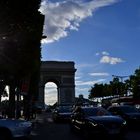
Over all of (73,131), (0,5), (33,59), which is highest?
(0,5)

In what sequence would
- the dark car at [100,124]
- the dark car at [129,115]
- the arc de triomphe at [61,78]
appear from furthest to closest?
the arc de triomphe at [61,78] → the dark car at [129,115] → the dark car at [100,124]

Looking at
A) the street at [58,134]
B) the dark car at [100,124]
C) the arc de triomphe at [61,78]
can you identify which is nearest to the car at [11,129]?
the dark car at [100,124]

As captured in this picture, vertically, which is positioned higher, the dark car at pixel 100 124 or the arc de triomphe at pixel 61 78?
the arc de triomphe at pixel 61 78

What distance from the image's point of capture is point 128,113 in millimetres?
28359

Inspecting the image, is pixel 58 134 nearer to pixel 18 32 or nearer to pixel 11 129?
pixel 18 32

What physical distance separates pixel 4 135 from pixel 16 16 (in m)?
8.49

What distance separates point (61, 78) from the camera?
387 ft

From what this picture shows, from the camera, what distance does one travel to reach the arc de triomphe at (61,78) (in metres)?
116

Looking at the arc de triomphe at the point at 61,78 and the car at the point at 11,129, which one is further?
the arc de triomphe at the point at 61,78

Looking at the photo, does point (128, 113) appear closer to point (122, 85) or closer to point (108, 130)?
point (108, 130)

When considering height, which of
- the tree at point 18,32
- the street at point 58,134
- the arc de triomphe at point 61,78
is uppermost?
the arc de triomphe at point 61,78

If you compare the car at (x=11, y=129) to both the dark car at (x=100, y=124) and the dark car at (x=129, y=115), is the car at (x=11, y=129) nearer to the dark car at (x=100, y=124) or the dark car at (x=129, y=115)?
the dark car at (x=100, y=124)

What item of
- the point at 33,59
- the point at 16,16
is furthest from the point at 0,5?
the point at 33,59

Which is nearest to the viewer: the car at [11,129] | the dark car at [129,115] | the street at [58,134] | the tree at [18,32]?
the car at [11,129]
